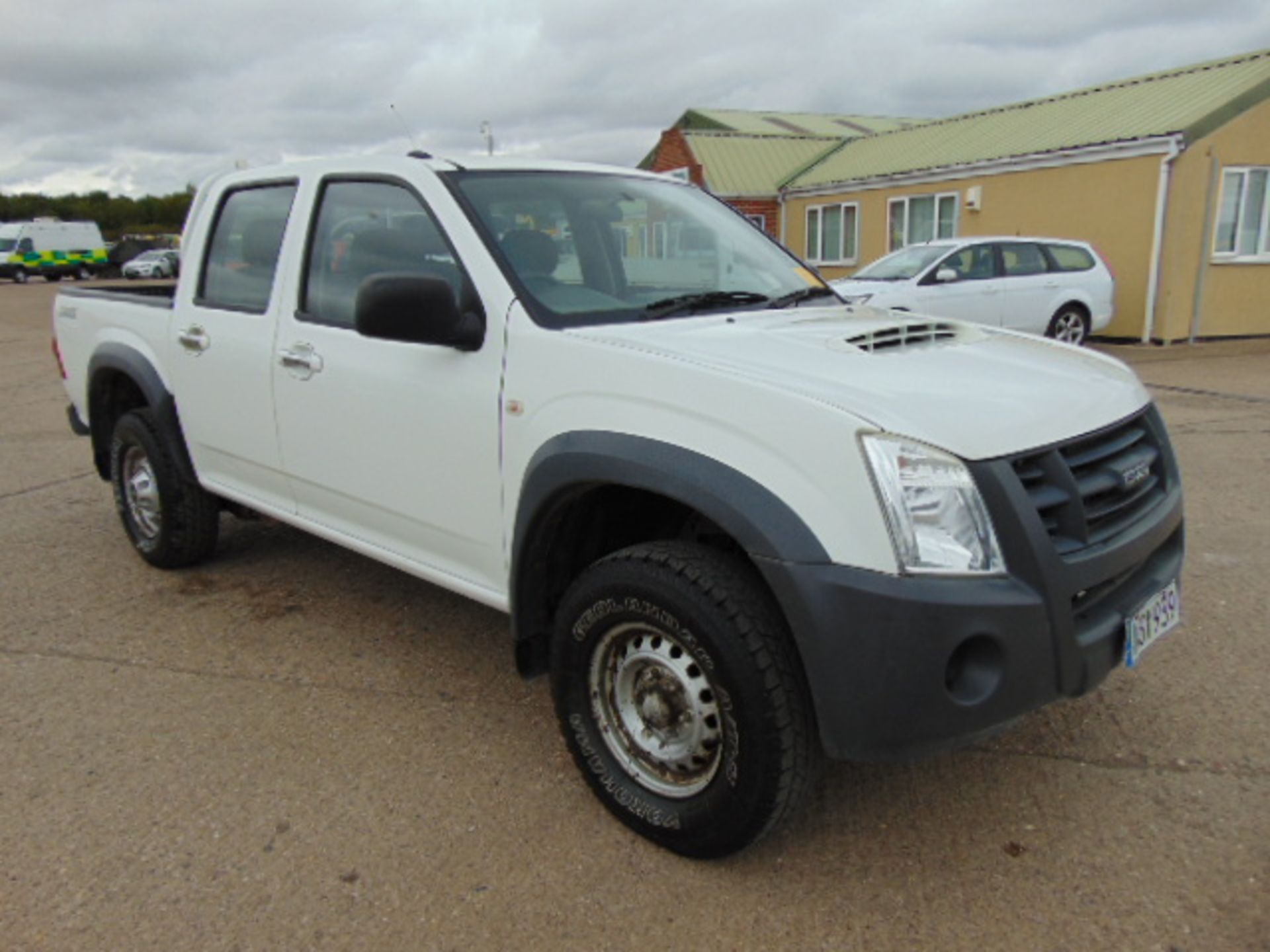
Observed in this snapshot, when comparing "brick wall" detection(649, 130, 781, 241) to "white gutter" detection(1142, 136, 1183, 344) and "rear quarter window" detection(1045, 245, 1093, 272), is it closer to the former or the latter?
"white gutter" detection(1142, 136, 1183, 344)

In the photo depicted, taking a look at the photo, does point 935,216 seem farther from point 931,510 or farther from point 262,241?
point 931,510

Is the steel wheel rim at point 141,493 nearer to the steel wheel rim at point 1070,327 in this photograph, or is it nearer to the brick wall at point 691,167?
the steel wheel rim at point 1070,327

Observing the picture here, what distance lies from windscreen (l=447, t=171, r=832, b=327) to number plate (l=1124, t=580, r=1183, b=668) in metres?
1.49

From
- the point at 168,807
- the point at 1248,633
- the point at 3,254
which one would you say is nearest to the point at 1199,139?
the point at 1248,633

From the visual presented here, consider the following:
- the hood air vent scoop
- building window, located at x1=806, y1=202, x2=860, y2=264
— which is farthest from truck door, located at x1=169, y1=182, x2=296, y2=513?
building window, located at x1=806, y1=202, x2=860, y2=264

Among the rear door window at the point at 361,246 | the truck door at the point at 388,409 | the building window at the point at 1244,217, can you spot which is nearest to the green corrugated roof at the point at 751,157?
the building window at the point at 1244,217

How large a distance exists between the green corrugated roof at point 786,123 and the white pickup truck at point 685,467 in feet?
77.1

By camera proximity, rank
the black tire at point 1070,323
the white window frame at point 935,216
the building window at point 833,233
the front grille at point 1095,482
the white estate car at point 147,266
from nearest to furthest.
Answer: the front grille at point 1095,482 → the black tire at point 1070,323 → the white window frame at point 935,216 → the building window at point 833,233 → the white estate car at point 147,266

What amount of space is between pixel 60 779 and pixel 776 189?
2125cm

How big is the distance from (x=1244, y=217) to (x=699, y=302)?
48.2 feet

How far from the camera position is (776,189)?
73.1ft

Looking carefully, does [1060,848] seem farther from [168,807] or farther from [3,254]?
[3,254]

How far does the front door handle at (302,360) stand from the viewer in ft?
11.3

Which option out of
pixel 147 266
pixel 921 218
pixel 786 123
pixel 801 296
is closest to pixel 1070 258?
pixel 921 218
